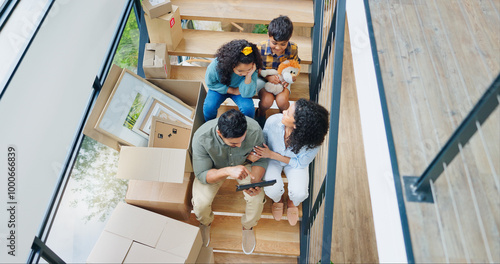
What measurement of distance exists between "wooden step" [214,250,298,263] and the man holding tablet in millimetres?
673

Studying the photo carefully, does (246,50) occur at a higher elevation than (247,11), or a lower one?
higher

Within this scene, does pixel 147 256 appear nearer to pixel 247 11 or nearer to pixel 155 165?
pixel 155 165

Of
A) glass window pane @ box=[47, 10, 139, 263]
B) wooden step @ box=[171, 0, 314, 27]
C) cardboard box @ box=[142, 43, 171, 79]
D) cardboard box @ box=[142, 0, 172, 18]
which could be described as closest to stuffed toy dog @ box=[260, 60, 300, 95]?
wooden step @ box=[171, 0, 314, 27]

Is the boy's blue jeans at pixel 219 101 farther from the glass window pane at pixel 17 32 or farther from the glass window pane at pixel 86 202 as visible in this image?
the glass window pane at pixel 17 32

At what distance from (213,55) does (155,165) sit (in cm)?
136

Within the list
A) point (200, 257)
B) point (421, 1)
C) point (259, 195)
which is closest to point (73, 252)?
point (200, 257)

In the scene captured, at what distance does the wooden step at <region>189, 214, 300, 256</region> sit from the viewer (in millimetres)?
2955

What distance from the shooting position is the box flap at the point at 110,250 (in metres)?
2.37

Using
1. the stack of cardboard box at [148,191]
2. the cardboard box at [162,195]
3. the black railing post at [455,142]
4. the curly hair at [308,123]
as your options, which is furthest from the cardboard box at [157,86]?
the black railing post at [455,142]

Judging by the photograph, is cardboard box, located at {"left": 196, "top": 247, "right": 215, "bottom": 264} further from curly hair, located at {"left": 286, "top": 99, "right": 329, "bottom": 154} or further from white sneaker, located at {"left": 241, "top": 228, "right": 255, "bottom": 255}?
curly hair, located at {"left": 286, "top": 99, "right": 329, "bottom": 154}

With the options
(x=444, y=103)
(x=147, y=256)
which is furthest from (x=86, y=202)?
(x=444, y=103)

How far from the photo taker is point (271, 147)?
253 centimetres

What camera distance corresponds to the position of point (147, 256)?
7.80ft

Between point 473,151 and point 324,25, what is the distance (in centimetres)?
174
